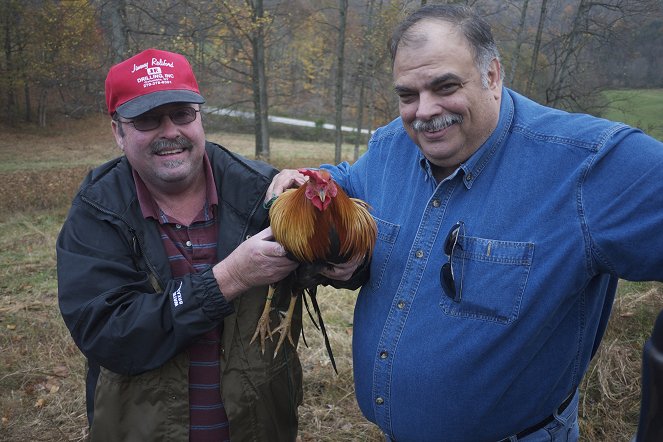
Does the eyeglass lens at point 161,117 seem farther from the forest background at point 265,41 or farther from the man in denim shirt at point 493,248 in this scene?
the forest background at point 265,41

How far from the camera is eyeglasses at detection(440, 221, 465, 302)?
6.39 ft

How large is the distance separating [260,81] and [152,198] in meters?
15.1

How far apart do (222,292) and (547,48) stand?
55.0 ft

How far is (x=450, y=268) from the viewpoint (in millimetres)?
1960

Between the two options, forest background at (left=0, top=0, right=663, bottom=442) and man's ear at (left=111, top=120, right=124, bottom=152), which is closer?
man's ear at (left=111, top=120, right=124, bottom=152)

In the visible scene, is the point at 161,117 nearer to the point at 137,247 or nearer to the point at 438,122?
the point at 137,247

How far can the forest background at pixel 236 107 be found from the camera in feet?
13.0

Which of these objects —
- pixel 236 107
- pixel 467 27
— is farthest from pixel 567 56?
pixel 467 27

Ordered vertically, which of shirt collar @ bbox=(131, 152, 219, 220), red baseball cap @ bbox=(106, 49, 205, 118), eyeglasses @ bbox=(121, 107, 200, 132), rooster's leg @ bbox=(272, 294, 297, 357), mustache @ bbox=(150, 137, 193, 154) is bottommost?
rooster's leg @ bbox=(272, 294, 297, 357)

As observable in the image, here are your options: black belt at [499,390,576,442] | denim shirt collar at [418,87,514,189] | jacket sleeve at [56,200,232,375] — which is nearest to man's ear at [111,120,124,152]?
jacket sleeve at [56,200,232,375]

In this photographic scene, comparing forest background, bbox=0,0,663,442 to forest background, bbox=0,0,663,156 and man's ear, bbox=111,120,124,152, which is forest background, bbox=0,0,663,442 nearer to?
forest background, bbox=0,0,663,156

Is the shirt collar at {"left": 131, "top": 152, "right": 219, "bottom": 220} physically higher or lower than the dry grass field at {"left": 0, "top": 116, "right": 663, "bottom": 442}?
higher

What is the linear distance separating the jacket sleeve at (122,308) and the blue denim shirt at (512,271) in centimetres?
78

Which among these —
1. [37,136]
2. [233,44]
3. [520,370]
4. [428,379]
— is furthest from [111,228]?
[37,136]
